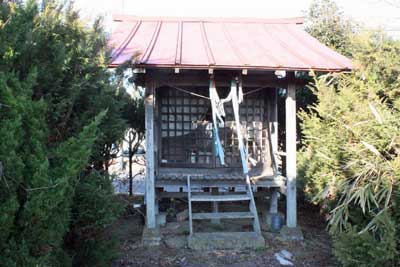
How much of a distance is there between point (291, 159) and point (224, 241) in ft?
5.91

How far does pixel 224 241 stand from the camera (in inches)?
220

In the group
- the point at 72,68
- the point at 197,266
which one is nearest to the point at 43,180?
the point at 72,68

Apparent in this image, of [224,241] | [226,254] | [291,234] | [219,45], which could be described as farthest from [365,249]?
[219,45]

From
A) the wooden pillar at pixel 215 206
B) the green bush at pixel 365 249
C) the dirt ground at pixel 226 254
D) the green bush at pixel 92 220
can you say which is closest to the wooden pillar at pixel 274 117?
the wooden pillar at pixel 215 206

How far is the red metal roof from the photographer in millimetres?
5637

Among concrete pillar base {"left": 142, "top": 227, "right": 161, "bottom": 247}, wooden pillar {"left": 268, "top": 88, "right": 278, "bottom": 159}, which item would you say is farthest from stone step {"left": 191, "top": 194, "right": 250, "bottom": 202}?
wooden pillar {"left": 268, "top": 88, "right": 278, "bottom": 159}

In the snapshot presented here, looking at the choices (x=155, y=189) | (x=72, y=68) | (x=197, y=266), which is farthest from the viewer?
(x=155, y=189)

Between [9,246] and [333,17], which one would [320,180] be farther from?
[333,17]

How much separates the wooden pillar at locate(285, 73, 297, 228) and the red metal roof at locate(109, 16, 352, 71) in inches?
25.5

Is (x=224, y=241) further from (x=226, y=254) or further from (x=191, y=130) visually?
(x=191, y=130)

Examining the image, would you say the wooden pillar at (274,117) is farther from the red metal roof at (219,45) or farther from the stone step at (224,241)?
the stone step at (224,241)

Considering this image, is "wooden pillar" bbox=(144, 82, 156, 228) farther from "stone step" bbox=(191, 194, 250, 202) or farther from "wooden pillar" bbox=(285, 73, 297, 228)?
"wooden pillar" bbox=(285, 73, 297, 228)

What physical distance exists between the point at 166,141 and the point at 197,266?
9.63 ft

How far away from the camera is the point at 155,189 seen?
6594 millimetres
